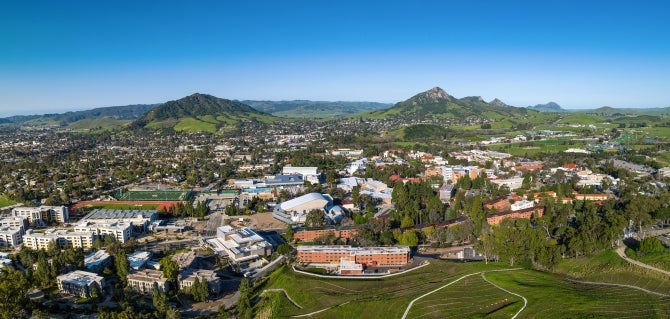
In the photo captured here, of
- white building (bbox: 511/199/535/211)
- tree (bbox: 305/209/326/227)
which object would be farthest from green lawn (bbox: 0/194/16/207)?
white building (bbox: 511/199/535/211)

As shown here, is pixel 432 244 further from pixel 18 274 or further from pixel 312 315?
pixel 18 274

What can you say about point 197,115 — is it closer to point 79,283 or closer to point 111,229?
point 111,229

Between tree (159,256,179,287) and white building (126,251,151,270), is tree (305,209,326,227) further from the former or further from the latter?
tree (159,256,179,287)

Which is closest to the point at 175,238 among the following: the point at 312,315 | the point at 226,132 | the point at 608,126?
the point at 312,315

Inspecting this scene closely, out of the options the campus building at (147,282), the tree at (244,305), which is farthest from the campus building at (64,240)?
the tree at (244,305)

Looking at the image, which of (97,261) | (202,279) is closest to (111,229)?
(97,261)
